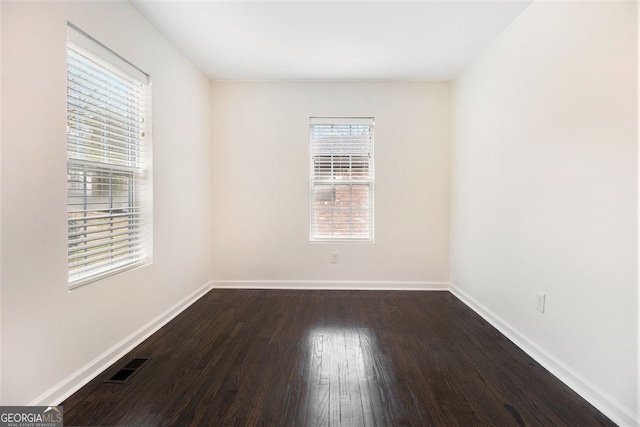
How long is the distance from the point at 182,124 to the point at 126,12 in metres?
0.98

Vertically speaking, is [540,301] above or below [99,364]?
above

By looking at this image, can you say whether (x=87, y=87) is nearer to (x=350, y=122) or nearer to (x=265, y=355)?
(x=265, y=355)

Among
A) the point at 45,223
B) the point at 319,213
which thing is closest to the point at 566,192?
the point at 319,213

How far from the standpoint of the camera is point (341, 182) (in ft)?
12.3

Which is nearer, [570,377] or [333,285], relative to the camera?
[570,377]

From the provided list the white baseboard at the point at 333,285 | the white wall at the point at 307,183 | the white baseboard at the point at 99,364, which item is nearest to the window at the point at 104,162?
the white baseboard at the point at 99,364

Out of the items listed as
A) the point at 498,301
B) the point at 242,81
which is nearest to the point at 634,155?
the point at 498,301

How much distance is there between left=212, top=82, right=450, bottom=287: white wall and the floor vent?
172 centimetres

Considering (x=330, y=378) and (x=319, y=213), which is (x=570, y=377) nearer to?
(x=330, y=378)

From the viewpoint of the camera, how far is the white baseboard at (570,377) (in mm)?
1496

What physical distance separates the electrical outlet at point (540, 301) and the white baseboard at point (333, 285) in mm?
1582

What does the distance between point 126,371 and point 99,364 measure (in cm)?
17

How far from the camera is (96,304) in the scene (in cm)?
191

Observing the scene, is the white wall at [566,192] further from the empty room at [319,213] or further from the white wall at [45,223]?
the white wall at [45,223]
